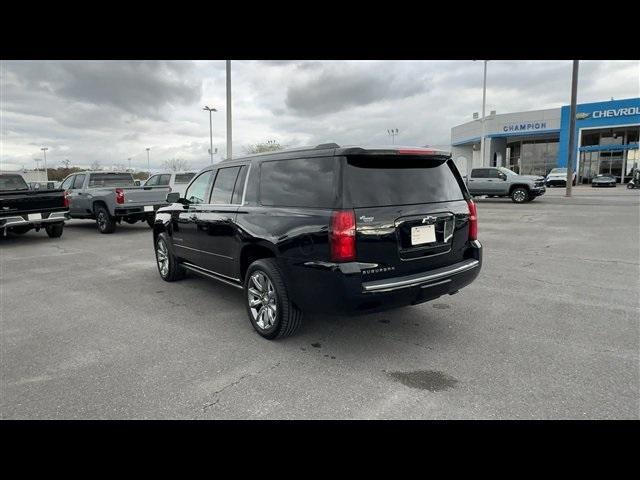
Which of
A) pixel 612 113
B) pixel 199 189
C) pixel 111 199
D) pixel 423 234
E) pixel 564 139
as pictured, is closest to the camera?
pixel 423 234

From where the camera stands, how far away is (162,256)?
261 inches

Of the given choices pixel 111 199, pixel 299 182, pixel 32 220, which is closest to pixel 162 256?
pixel 299 182

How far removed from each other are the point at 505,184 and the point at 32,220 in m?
18.9

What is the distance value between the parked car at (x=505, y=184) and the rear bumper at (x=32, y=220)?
56.0 ft

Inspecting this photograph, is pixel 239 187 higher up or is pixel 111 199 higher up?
pixel 239 187

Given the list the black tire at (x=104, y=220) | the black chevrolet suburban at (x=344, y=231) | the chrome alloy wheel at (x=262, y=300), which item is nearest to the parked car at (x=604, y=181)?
the black tire at (x=104, y=220)

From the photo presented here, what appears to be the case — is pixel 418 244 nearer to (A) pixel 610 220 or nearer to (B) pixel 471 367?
(B) pixel 471 367

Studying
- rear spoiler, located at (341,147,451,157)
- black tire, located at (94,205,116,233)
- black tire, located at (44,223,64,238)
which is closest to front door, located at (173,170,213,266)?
rear spoiler, located at (341,147,451,157)

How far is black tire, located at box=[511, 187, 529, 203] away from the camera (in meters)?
19.4

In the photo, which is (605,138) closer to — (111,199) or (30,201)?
(111,199)

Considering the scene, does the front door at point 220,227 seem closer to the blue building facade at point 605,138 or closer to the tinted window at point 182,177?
the tinted window at point 182,177

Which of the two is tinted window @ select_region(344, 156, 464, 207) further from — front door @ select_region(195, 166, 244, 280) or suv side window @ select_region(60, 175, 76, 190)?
suv side window @ select_region(60, 175, 76, 190)

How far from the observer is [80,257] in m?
8.90
